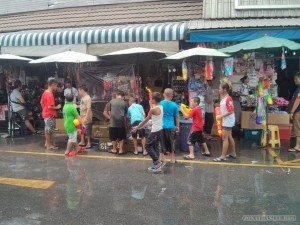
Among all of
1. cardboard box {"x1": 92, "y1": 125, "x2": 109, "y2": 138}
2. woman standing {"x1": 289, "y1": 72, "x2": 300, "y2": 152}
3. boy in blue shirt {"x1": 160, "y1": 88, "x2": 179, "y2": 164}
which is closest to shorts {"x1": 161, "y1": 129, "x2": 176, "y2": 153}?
boy in blue shirt {"x1": 160, "y1": 88, "x2": 179, "y2": 164}

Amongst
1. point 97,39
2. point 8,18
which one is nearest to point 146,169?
point 97,39

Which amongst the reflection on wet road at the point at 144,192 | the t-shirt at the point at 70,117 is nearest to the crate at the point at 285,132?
the reflection on wet road at the point at 144,192

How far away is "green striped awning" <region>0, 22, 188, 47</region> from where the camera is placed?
35.0 ft

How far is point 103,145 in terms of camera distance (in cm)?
Answer: 953

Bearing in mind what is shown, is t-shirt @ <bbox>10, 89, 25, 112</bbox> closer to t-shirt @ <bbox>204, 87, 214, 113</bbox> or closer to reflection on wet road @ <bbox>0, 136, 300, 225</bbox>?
reflection on wet road @ <bbox>0, 136, 300, 225</bbox>

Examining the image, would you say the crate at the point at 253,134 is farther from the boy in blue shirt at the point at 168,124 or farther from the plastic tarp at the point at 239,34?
the boy in blue shirt at the point at 168,124

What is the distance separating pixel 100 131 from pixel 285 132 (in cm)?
519

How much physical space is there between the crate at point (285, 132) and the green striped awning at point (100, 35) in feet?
12.6

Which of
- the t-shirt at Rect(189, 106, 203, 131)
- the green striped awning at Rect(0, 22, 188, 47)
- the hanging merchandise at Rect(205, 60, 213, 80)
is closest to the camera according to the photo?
the t-shirt at Rect(189, 106, 203, 131)

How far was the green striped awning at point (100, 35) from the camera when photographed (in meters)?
10.7

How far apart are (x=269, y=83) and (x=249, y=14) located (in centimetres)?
268

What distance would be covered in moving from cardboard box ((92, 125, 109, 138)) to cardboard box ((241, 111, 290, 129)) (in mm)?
4065

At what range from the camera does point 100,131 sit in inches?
387

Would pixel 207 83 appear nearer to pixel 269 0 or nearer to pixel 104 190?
pixel 269 0
